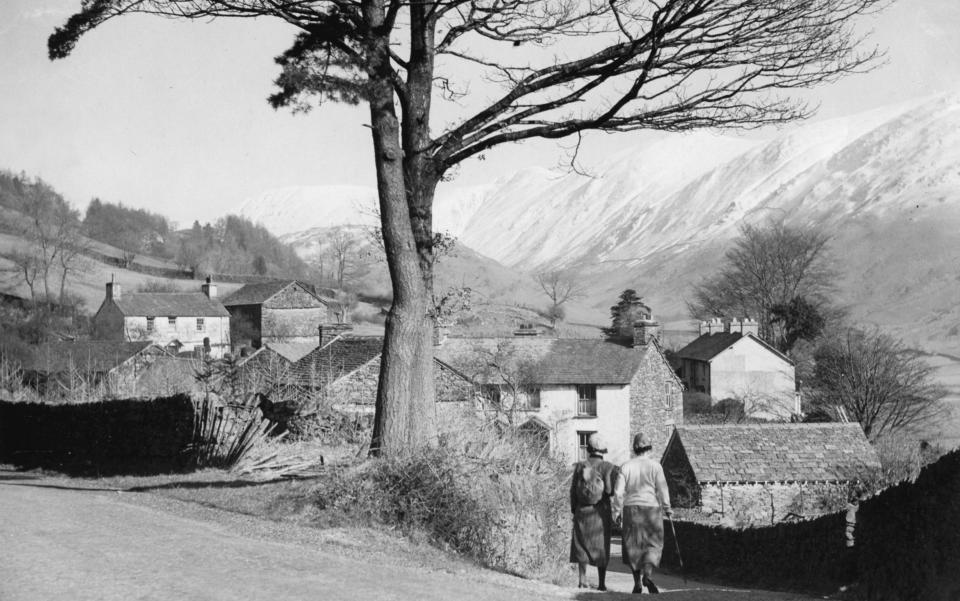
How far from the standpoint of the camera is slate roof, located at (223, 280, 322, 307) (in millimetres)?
89125

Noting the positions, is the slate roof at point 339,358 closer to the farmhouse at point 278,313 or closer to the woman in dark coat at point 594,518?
the woman in dark coat at point 594,518

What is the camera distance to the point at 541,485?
13625 millimetres

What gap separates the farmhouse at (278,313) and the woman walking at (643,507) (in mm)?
76697

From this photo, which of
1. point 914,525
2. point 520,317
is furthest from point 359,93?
point 520,317

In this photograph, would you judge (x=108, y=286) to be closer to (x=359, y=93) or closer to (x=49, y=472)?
(x=49, y=472)

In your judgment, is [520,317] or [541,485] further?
[520,317]

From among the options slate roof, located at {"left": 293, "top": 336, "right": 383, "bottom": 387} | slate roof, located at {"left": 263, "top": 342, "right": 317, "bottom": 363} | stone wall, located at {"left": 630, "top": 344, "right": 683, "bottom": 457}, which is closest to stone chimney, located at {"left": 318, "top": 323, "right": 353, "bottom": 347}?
slate roof, located at {"left": 293, "top": 336, "right": 383, "bottom": 387}

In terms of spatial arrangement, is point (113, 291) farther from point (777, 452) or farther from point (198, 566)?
point (198, 566)

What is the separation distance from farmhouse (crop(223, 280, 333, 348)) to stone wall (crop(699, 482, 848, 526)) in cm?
5647

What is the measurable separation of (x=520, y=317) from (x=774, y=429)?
3044 inches

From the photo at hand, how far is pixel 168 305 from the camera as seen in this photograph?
8525 cm

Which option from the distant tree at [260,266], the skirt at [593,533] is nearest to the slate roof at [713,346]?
the skirt at [593,533]

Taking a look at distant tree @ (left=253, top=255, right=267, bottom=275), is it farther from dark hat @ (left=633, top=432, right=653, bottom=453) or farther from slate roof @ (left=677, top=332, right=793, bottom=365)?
dark hat @ (left=633, top=432, right=653, bottom=453)

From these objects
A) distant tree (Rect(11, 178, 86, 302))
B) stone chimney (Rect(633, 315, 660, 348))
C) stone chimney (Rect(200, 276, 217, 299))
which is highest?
distant tree (Rect(11, 178, 86, 302))
